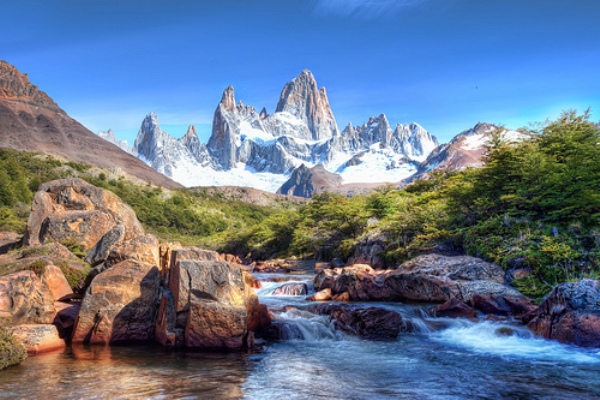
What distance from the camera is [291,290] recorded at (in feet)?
62.5

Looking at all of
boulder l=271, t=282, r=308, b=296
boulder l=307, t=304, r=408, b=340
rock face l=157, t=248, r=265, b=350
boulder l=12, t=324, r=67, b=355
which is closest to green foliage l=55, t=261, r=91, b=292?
boulder l=12, t=324, r=67, b=355

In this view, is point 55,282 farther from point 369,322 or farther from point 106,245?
point 369,322

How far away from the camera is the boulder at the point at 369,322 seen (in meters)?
11.6

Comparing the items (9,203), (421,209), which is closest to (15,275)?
(421,209)

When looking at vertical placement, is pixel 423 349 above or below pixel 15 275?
below

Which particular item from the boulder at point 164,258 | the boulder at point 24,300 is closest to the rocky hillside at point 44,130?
the boulder at point 164,258

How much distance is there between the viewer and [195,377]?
7.85 meters

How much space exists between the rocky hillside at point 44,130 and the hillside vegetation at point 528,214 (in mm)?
138737

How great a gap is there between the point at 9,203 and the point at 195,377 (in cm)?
4667

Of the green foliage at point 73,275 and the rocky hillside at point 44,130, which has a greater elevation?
the rocky hillside at point 44,130

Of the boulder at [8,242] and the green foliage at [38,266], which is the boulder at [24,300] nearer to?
the green foliage at [38,266]

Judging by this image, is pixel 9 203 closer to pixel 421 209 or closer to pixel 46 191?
pixel 46 191

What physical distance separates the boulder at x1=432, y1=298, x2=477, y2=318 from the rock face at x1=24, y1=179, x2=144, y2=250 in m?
11.0

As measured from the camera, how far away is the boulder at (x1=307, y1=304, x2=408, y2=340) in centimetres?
1165
